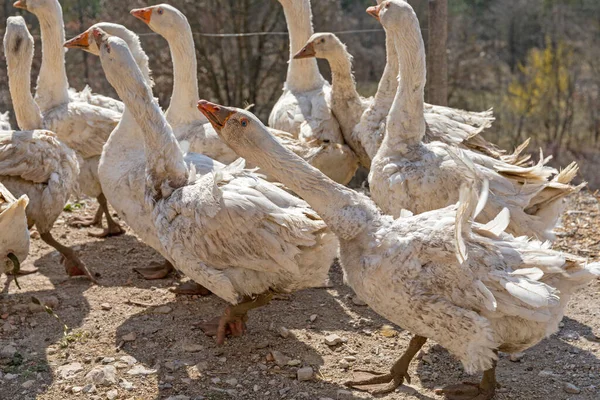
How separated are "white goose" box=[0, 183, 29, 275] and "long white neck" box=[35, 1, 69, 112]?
2.14 m

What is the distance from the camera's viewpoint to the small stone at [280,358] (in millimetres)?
4266

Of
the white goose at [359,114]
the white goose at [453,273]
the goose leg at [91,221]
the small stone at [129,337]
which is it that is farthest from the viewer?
the goose leg at [91,221]

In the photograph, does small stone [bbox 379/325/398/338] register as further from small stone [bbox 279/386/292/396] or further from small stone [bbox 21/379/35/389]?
small stone [bbox 21/379/35/389]

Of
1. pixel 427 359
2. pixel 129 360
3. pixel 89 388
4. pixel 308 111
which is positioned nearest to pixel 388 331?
pixel 427 359

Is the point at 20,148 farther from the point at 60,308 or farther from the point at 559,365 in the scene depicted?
the point at 559,365

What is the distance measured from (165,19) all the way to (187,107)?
77 cm

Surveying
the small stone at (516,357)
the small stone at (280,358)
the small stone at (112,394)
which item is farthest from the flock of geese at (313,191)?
the small stone at (112,394)

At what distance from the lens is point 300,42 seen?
695 centimetres

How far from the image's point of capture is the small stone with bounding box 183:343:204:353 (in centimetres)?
443

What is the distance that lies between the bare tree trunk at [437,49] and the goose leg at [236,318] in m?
3.23

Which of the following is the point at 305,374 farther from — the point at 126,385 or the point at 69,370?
the point at 69,370

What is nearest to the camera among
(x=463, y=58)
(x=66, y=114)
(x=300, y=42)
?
(x=66, y=114)

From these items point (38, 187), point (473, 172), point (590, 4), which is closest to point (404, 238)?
point (473, 172)

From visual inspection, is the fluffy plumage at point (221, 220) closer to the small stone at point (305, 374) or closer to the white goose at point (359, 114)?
the small stone at point (305, 374)
